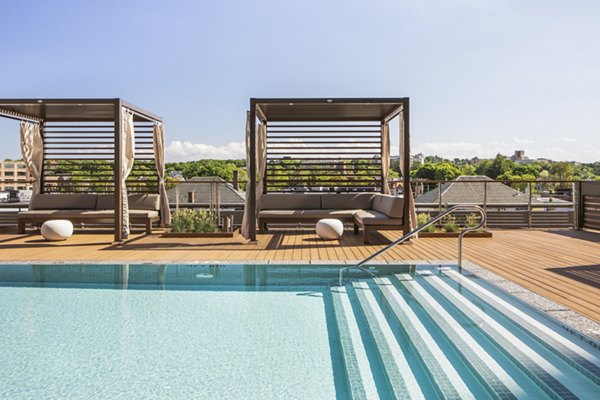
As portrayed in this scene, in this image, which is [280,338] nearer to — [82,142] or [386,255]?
[386,255]

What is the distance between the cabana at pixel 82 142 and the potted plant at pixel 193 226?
796 millimetres

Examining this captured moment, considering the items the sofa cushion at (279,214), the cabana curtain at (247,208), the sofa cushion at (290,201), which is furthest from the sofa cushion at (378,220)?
the cabana curtain at (247,208)

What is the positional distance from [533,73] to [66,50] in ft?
51.5

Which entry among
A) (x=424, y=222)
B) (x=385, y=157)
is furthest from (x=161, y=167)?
(x=424, y=222)

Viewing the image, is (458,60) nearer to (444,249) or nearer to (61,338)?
(444,249)

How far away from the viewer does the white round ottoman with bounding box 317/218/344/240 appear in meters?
8.08

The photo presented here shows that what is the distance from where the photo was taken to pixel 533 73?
59.9 feet

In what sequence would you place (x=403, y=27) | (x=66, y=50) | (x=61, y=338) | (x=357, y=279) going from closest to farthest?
(x=61, y=338), (x=357, y=279), (x=403, y=27), (x=66, y=50)

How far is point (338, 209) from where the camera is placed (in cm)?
934

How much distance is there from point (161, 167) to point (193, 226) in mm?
1770

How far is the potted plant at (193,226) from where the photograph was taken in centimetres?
844

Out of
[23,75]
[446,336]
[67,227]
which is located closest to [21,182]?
[67,227]

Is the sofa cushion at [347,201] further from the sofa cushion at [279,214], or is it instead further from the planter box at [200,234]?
the planter box at [200,234]

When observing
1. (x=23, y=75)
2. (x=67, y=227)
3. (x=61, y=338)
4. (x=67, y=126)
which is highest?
(x=23, y=75)
